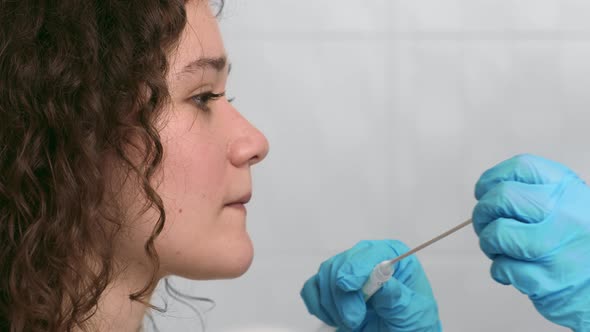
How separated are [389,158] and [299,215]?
10.0 inches

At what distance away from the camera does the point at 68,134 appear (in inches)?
49.5

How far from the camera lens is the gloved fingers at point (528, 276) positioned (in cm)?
138

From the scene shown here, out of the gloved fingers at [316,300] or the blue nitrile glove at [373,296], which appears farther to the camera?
the gloved fingers at [316,300]

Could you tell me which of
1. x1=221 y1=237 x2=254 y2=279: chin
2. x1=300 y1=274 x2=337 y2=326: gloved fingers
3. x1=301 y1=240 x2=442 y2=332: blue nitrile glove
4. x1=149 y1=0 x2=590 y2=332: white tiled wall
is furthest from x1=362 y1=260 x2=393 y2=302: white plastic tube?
x1=149 y1=0 x2=590 y2=332: white tiled wall

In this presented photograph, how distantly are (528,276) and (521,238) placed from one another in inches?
2.4

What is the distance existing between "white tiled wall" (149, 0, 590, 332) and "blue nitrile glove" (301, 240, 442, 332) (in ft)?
1.29

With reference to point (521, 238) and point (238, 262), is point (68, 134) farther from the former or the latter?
point (521, 238)

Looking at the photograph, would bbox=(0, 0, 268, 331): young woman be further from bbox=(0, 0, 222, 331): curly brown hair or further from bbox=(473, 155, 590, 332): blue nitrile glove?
bbox=(473, 155, 590, 332): blue nitrile glove

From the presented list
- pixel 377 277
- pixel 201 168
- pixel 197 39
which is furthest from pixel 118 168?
pixel 377 277

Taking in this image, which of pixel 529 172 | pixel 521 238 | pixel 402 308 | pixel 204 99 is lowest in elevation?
pixel 402 308

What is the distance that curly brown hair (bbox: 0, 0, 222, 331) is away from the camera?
1251mm

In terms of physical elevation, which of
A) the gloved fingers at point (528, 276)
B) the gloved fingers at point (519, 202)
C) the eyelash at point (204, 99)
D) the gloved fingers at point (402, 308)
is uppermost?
the eyelash at point (204, 99)

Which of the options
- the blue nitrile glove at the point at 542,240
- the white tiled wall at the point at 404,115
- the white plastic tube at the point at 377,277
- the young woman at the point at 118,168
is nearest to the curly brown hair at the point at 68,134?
the young woman at the point at 118,168

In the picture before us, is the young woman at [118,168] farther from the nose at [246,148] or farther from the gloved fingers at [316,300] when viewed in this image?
the gloved fingers at [316,300]
